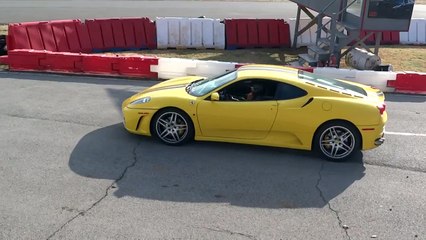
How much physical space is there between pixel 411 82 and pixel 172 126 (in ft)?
23.1

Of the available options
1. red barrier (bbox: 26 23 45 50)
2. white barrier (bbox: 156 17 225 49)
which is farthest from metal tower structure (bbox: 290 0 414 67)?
red barrier (bbox: 26 23 45 50)

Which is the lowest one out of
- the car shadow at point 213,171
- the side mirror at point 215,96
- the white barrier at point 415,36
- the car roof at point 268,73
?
the car shadow at point 213,171

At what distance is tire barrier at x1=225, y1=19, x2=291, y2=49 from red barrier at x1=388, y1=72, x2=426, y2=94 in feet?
20.5

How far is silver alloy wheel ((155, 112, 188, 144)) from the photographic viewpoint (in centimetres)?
675

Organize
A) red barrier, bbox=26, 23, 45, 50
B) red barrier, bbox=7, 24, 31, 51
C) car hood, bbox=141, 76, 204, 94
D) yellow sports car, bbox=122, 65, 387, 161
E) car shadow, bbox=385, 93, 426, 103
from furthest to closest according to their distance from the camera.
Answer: red barrier, bbox=26, 23, 45, 50 < red barrier, bbox=7, 24, 31, 51 < car shadow, bbox=385, 93, 426, 103 < car hood, bbox=141, 76, 204, 94 < yellow sports car, bbox=122, 65, 387, 161

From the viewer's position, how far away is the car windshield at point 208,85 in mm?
6762

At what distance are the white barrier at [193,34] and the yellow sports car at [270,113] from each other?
912 cm

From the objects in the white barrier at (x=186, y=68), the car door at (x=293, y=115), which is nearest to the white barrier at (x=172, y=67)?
the white barrier at (x=186, y=68)

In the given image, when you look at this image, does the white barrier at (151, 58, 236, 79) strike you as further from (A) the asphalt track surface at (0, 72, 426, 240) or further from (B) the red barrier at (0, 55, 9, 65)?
(B) the red barrier at (0, 55, 9, 65)

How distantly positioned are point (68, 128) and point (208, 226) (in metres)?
3.84

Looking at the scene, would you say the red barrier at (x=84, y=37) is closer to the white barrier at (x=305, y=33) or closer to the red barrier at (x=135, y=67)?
the red barrier at (x=135, y=67)

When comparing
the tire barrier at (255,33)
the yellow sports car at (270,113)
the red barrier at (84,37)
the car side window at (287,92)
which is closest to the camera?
the yellow sports car at (270,113)

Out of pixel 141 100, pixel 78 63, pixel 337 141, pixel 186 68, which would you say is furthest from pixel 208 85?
pixel 78 63

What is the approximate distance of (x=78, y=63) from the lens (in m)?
11.8
